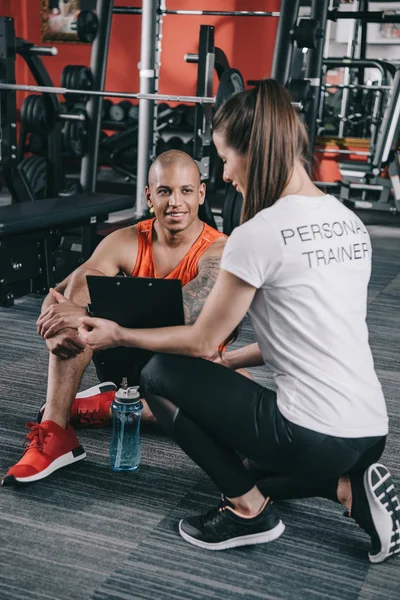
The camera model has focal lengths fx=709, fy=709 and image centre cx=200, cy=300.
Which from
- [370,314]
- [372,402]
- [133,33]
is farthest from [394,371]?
[133,33]

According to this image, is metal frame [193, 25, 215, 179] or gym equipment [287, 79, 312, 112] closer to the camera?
metal frame [193, 25, 215, 179]

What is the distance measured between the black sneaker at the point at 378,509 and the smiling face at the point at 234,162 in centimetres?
70

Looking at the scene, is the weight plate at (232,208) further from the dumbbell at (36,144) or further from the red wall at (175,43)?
the red wall at (175,43)

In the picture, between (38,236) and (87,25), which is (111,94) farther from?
(38,236)

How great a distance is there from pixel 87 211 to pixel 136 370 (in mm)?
1806

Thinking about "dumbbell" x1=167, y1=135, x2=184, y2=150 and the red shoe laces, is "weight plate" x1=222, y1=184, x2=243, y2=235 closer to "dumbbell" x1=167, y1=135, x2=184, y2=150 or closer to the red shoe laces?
the red shoe laces

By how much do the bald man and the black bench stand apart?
4.23 ft

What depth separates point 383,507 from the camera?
157 centimetres

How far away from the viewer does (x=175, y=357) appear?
62.1 inches

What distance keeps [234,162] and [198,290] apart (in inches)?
24.9

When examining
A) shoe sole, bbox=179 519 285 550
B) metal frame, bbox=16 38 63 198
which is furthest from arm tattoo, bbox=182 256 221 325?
metal frame, bbox=16 38 63 198

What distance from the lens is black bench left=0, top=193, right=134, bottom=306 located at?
135 inches

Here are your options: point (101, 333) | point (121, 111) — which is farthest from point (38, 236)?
point (121, 111)

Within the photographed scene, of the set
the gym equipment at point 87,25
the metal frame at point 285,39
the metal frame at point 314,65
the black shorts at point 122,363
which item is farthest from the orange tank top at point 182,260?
the metal frame at point 314,65
